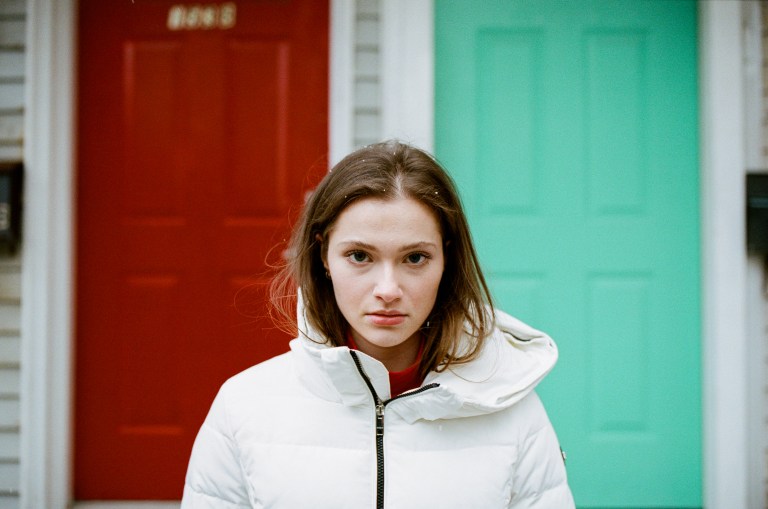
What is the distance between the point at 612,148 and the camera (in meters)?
3.40

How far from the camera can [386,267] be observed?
1.40 metres

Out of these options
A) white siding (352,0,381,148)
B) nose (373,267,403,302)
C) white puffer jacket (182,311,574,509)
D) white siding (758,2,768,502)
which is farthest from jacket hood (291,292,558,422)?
white siding (758,2,768,502)

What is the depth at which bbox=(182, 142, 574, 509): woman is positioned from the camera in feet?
4.60

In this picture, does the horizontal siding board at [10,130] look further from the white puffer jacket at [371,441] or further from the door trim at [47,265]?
the white puffer jacket at [371,441]

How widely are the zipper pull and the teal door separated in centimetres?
200

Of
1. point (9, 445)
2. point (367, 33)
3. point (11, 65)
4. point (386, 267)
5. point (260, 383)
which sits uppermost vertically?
point (367, 33)

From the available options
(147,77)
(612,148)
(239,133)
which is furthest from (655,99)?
(147,77)

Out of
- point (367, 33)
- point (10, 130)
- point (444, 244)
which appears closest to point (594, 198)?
point (367, 33)

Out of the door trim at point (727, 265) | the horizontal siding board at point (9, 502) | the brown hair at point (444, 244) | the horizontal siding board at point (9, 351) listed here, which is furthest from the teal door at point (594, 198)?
the horizontal siding board at point (9, 502)

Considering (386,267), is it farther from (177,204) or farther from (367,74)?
(177,204)

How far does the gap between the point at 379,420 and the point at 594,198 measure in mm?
2260

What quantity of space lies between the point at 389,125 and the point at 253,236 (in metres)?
0.80

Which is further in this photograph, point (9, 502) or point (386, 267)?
point (9, 502)

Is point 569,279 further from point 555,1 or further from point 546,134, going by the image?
point 555,1
